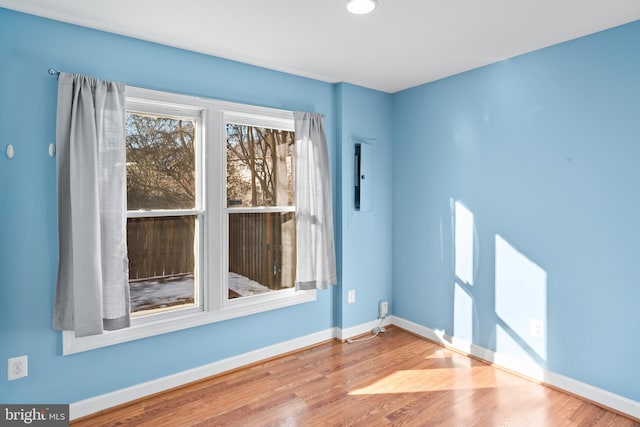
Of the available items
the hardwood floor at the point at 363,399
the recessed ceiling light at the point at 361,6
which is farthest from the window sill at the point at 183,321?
the recessed ceiling light at the point at 361,6

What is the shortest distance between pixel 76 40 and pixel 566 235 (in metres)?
3.45

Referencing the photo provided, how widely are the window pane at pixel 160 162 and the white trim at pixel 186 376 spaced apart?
3.98ft

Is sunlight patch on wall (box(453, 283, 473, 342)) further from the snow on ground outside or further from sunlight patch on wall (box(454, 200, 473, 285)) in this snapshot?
the snow on ground outside

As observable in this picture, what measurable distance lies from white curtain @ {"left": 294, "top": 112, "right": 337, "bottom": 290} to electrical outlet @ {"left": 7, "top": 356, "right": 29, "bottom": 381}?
1.86 metres

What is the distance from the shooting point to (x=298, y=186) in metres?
3.16

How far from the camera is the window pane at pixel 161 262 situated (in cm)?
256

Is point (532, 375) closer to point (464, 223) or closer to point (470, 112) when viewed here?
point (464, 223)

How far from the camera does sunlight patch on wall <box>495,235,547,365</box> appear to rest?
2.72 metres

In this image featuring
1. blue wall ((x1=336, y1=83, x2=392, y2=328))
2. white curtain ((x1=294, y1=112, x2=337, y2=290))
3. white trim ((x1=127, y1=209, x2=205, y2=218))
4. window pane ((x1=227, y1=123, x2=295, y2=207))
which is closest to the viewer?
white trim ((x1=127, y1=209, x2=205, y2=218))

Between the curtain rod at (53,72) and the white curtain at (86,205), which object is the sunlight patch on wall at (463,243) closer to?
the white curtain at (86,205)

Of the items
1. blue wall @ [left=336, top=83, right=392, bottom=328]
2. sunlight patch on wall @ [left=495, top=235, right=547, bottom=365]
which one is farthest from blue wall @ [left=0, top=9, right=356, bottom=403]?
sunlight patch on wall @ [left=495, top=235, right=547, bottom=365]

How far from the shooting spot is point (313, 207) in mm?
3250

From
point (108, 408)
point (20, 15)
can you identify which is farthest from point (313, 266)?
point (20, 15)

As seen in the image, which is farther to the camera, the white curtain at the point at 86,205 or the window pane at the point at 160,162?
the window pane at the point at 160,162
